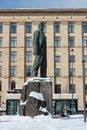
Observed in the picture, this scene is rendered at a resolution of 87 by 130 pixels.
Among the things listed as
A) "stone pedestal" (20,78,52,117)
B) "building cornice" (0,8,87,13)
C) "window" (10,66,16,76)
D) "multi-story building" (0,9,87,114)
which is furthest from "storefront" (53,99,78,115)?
"stone pedestal" (20,78,52,117)

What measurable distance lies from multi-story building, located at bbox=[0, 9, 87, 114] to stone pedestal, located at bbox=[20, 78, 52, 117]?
50.7 meters

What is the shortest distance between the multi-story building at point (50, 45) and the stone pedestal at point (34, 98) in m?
50.7

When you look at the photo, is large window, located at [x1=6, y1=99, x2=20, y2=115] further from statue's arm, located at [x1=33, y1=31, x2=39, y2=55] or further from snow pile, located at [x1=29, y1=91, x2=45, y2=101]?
snow pile, located at [x1=29, y1=91, x2=45, y2=101]

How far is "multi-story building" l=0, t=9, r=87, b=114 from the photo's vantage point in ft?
263

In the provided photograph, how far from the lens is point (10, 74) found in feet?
266

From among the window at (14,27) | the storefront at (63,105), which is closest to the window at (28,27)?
the window at (14,27)

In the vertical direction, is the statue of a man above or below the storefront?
above

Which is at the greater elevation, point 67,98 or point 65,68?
point 65,68

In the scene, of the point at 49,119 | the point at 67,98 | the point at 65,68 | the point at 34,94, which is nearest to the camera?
the point at 49,119

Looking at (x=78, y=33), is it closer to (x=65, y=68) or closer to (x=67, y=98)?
(x=65, y=68)

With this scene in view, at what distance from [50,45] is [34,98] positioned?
5374 cm

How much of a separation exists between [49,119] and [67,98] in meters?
38.4

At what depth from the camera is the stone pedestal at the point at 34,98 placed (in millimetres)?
28203

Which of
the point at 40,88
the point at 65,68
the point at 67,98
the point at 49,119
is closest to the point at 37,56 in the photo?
the point at 40,88
